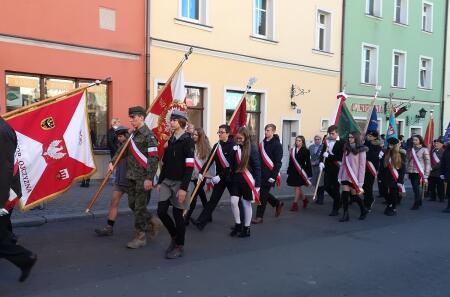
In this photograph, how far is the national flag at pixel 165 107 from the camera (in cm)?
844

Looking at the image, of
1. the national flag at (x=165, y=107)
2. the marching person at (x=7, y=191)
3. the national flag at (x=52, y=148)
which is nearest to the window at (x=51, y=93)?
the national flag at (x=165, y=107)

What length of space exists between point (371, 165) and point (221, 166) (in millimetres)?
3794

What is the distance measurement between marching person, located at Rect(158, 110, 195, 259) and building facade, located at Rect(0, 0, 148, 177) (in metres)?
5.97

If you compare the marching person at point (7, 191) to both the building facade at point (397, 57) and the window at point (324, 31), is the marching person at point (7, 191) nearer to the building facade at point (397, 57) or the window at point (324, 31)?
the window at point (324, 31)

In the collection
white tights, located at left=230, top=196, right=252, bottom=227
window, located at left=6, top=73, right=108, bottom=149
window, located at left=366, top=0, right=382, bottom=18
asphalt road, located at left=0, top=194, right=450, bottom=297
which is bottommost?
asphalt road, located at left=0, top=194, right=450, bottom=297

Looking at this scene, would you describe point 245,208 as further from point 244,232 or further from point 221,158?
point 221,158

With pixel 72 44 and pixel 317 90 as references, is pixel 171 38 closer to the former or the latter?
pixel 72 44

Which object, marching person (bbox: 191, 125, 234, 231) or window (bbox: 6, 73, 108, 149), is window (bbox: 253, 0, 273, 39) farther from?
marching person (bbox: 191, 125, 234, 231)

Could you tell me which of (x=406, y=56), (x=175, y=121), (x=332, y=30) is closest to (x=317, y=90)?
(x=332, y=30)

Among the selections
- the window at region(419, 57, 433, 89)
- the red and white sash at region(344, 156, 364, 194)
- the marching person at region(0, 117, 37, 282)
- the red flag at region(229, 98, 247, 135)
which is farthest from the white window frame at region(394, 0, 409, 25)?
the marching person at region(0, 117, 37, 282)

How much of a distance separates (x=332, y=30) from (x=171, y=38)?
8.00 meters

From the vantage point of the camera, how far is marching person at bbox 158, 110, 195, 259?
20.2ft

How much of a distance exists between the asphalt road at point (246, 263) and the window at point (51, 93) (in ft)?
15.7

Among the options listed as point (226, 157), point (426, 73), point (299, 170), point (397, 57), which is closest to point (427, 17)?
point (426, 73)
